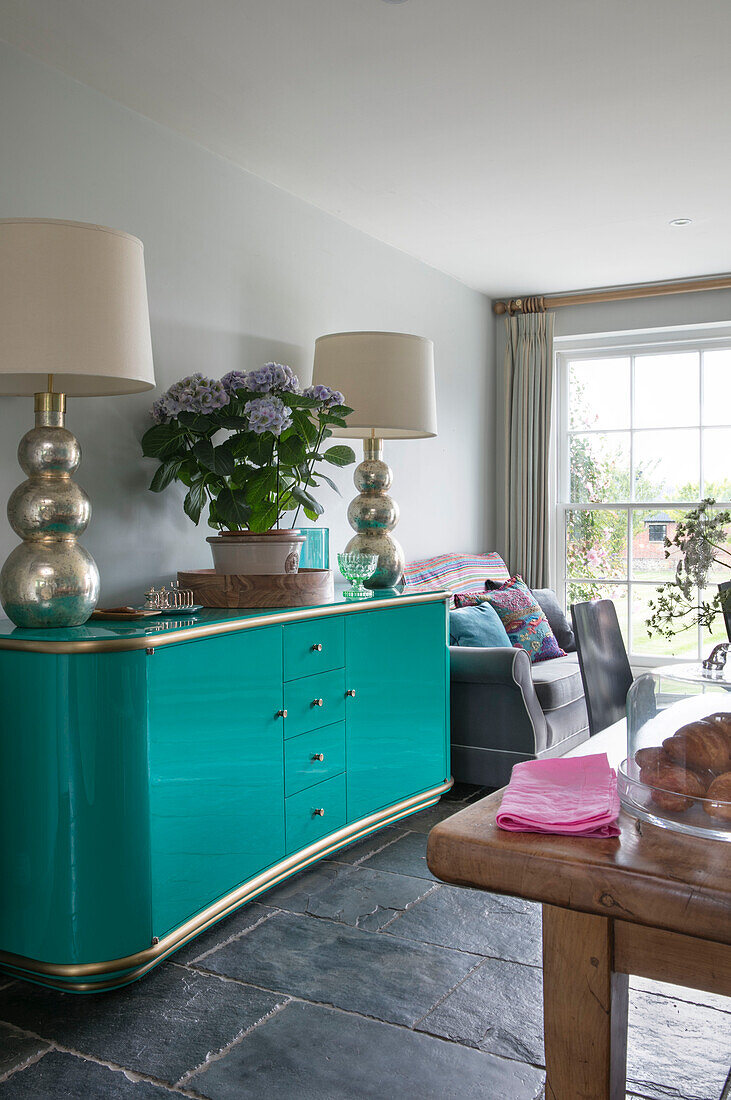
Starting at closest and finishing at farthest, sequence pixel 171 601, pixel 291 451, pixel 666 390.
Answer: pixel 171 601 → pixel 291 451 → pixel 666 390

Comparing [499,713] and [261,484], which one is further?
[499,713]

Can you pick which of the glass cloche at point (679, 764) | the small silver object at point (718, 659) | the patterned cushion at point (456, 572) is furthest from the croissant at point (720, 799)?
the patterned cushion at point (456, 572)

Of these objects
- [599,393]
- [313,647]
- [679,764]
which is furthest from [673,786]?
[599,393]

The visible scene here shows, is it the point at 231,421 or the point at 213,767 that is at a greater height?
the point at 231,421

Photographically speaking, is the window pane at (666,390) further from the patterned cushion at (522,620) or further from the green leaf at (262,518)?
the green leaf at (262,518)

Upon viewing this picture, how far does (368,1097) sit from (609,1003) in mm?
946

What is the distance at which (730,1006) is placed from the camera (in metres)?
2.07

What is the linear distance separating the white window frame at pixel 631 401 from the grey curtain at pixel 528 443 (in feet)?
0.66

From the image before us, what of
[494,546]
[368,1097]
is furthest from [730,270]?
[368,1097]

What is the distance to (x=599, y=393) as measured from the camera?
580 cm

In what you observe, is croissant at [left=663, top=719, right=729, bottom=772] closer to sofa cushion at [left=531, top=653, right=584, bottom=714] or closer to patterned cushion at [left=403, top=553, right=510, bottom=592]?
sofa cushion at [left=531, top=653, right=584, bottom=714]

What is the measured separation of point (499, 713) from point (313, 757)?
3.60ft

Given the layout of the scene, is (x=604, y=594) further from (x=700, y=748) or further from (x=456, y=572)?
(x=700, y=748)

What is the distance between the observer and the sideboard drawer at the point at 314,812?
2.72m
